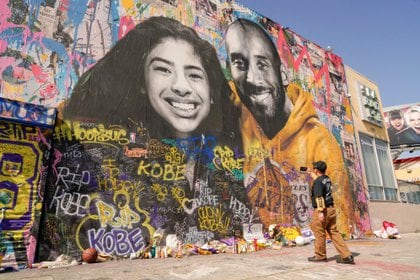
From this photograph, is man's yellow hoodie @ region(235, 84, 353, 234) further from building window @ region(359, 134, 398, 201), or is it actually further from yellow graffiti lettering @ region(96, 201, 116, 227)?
yellow graffiti lettering @ region(96, 201, 116, 227)

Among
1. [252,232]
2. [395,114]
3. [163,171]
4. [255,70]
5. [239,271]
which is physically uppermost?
[395,114]

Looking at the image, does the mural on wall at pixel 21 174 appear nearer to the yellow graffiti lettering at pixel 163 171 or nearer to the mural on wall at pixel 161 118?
the mural on wall at pixel 161 118

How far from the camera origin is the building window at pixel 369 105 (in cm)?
1369

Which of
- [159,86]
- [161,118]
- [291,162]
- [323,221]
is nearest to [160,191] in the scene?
[161,118]

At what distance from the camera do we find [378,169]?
528 inches

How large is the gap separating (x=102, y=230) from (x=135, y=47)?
410 centimetres

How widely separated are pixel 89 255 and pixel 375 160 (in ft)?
40.9

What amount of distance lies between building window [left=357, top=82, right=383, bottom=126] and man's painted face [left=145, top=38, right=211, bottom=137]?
8.78m

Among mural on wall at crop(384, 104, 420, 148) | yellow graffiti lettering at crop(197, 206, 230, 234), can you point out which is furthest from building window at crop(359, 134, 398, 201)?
mural on wall at crop(384, 104, 420, 148)

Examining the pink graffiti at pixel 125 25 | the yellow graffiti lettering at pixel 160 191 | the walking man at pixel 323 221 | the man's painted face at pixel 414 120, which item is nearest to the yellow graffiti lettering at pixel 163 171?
the yellow graffiti lettering at pixel 160 191

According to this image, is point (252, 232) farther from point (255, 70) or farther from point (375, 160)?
point (375, 160)

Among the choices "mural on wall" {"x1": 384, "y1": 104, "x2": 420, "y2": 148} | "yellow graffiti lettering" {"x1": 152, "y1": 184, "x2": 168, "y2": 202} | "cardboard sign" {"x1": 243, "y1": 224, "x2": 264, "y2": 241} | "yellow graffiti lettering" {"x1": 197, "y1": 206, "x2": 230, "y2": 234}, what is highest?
"mural on wall" {"x1": 384, "y1": 104, "x2": 420, "y2": 148}

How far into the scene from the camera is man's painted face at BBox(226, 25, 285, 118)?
9203mm

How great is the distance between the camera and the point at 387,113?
29859mm
